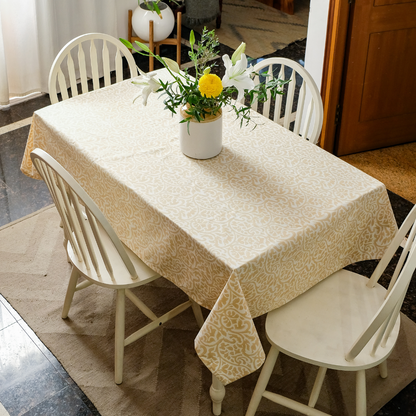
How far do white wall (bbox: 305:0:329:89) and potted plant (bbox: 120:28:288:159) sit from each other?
1.29 m

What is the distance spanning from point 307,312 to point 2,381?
45.1 inches

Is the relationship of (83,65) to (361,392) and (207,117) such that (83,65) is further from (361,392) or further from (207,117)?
(361,392)

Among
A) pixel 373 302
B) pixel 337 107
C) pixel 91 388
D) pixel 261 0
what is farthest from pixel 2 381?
pixel 261 0

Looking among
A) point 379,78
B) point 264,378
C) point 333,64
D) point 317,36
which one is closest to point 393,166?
point 379,78

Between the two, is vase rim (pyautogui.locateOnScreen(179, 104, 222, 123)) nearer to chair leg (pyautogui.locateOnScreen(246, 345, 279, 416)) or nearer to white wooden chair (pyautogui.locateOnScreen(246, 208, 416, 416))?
white wooden chair (pyautogui.locateOnScreen(246, 208, 416, 416))

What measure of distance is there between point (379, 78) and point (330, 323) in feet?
5.97

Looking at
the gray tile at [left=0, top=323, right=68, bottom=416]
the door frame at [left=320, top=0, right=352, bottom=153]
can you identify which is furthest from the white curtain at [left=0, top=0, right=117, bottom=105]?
the gray tile at [left=0, top=323, right=68, bottom=416]

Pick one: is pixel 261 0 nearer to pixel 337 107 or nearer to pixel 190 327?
pixel 337 107

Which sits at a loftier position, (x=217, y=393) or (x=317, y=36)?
(x=317, y=36)

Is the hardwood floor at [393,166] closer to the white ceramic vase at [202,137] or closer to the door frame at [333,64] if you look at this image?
the door frame at [333,64]

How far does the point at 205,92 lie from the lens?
1.62 meters

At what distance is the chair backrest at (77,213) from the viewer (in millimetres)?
1539

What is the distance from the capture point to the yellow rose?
1600mm

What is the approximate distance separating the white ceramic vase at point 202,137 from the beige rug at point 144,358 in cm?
72
